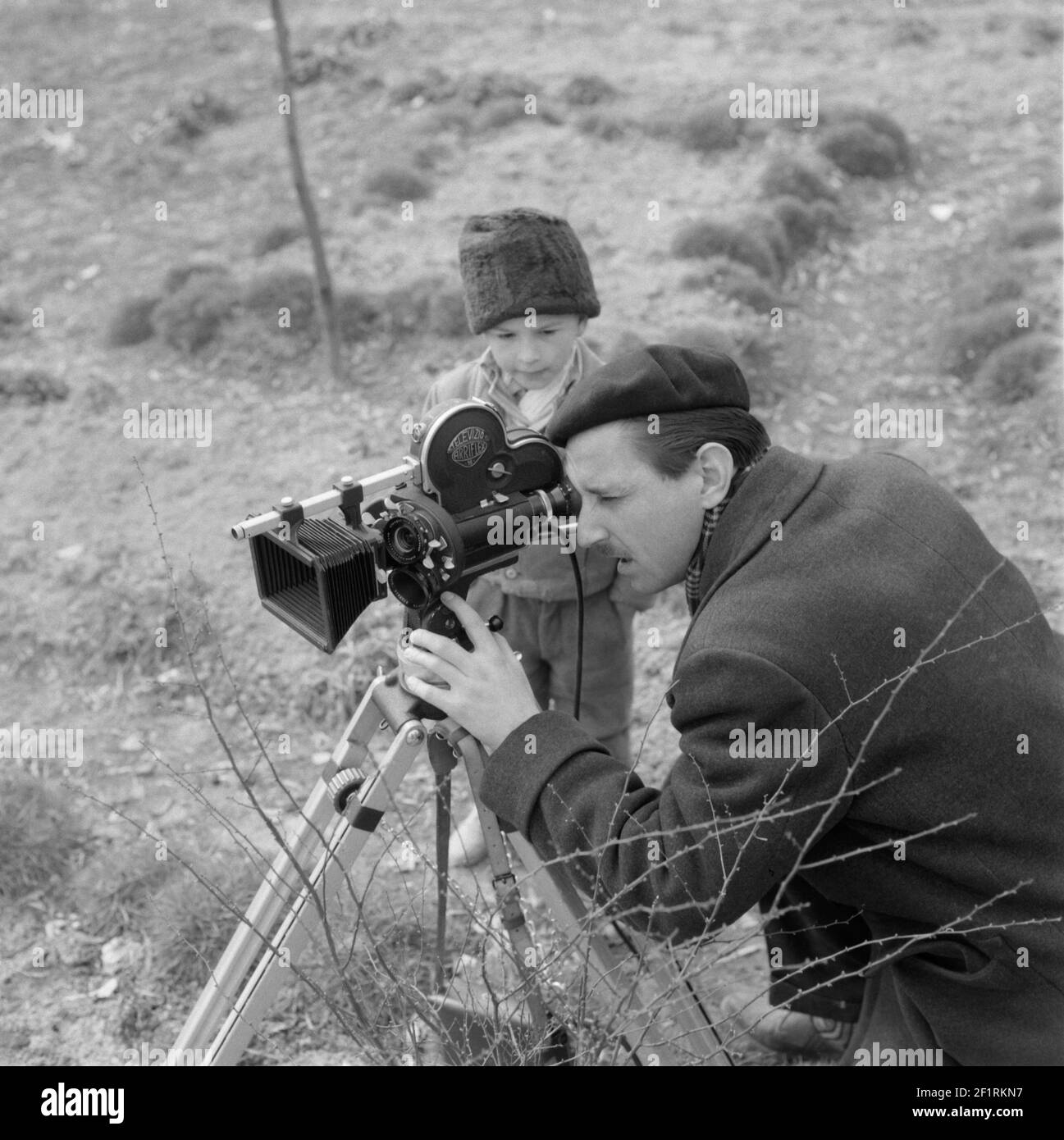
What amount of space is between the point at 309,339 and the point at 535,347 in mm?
3242

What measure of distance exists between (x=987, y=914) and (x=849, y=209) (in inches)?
229

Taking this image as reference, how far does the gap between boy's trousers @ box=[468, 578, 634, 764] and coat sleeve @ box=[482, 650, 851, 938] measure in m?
1.15

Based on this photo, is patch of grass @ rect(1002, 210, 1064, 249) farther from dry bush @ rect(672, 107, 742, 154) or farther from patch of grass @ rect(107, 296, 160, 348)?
patch of grass @ rect(107, 296, 160, 348)

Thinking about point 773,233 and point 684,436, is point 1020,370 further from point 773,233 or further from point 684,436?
point 684,436

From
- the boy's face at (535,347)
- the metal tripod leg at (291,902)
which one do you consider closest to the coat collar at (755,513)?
the metal tripod leg at (291,902)

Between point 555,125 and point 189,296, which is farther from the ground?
point 555,125

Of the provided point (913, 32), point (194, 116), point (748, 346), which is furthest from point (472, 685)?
point (913, 32)

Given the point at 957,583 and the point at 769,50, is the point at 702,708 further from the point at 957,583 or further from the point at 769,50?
the point at 769,50

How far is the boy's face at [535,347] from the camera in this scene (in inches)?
126

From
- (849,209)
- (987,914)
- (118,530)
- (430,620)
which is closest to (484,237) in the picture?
(430,620)

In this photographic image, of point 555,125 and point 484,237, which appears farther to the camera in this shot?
point 555,125

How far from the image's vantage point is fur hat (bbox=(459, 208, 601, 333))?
315 centimetres

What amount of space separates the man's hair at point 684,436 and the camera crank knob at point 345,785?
33.2 inches
